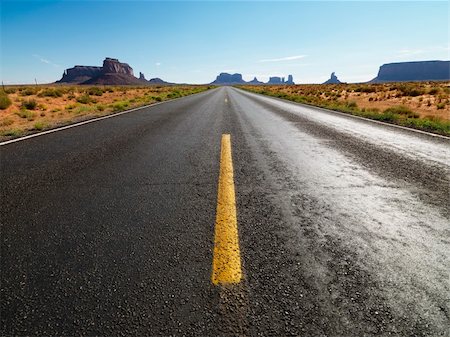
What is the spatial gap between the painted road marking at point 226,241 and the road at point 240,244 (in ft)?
0.15

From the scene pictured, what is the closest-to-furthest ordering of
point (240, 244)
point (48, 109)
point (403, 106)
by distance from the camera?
point (240, 244), point (403, 106), point (48, 109)

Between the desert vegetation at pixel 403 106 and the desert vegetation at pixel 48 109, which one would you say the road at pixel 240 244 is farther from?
the desert vegetation at pixel 403 106

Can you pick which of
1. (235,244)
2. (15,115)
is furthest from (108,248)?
(15,115)

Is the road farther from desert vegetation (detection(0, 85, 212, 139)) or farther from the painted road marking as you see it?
desert vegetation (detection(0, 85, 212, 139))

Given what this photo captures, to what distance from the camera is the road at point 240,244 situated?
1407 mm

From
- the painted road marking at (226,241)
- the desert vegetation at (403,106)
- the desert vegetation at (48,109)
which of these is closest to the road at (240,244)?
the painted road marking at (226,241)

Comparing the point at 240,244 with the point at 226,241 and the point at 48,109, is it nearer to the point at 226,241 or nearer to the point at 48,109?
the point at 226,241

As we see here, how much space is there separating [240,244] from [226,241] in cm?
11

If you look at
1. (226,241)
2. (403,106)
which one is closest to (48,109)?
(226,241)

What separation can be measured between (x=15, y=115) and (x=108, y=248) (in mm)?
16744

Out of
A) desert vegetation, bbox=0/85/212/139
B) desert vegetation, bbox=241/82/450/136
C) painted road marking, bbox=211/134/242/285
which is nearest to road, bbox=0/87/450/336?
painted road marking, bbox=211/134/242/285

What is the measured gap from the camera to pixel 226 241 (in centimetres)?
207

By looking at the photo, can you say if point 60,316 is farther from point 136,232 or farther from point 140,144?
point 140,144

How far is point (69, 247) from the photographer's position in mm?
2070
